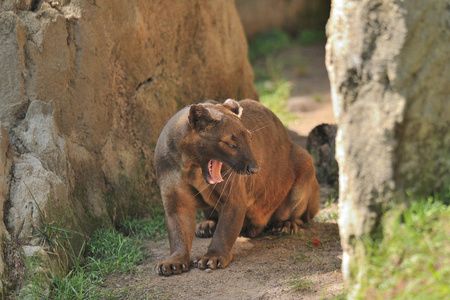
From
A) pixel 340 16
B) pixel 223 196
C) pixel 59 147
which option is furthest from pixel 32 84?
pixel 340 16

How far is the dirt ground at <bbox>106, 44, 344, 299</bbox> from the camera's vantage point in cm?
476

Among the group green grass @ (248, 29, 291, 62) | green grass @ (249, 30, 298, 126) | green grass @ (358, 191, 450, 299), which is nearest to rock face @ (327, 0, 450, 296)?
green grass @ (358, 191, 450, 299)

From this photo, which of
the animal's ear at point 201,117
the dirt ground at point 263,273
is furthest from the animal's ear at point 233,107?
the dirt ground at point 263,273

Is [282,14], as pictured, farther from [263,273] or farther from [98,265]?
[98,265]

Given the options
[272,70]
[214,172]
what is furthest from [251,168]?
[272,70]

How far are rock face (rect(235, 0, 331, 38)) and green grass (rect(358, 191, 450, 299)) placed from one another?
43.3 feet

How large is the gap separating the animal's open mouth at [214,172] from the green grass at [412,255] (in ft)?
6.70

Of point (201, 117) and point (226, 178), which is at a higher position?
point (201, 117)

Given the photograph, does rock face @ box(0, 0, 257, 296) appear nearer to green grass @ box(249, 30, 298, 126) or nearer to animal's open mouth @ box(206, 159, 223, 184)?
animal's open mouth @ box(206, 159, 223, 184)

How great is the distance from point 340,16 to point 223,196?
2494mm

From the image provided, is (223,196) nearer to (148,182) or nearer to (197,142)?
(197,142)

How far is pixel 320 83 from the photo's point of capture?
1316 centimetres

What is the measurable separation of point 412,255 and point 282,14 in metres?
14.3

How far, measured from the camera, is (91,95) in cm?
627
